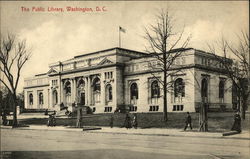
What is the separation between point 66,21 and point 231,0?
19.9 ft

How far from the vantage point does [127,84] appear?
4538cm

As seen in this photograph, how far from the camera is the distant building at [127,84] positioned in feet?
110

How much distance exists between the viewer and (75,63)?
4819cm

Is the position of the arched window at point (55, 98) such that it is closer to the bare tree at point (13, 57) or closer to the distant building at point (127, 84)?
the distant building at point (127, 84)

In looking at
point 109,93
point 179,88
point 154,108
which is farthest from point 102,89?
point 179,88

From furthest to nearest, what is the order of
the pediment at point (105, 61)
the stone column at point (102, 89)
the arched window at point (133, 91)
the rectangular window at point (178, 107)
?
1. the stone column at point (102, 89)
2. the pediment at point (105, 61)
3. the arched window at point (133, 91)
4. the rectangular window at point (178, 107)

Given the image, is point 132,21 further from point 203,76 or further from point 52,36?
point 203,76

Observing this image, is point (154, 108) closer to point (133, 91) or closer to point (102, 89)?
point (133, 91)

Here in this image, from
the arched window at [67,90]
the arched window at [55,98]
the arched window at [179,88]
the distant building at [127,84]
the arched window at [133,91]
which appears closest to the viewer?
the distant building at [127,84]

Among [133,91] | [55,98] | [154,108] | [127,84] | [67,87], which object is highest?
[127,84]

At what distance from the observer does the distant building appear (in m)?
33.7

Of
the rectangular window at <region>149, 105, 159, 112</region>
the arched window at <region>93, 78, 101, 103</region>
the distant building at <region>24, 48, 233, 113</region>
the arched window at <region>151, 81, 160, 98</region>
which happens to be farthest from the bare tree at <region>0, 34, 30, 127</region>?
the arched window at <region>93, 78, 101, 103</region>

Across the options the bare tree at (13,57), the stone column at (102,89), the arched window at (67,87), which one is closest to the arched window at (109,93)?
the stone column at (102,89)

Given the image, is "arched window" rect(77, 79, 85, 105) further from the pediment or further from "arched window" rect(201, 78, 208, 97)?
"arched window" rect(201, 78, 208, 97)
